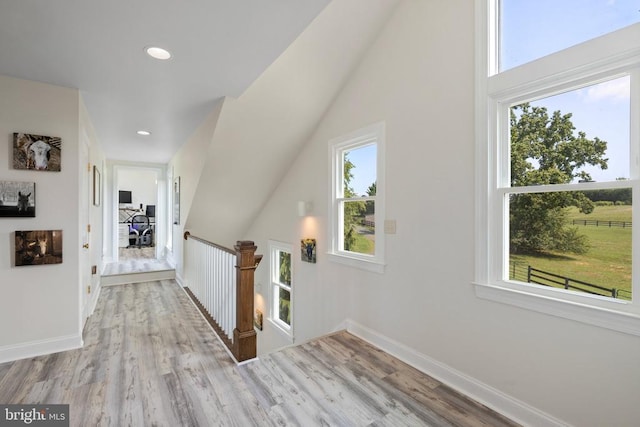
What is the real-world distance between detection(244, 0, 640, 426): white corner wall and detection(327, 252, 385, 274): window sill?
0.07 meters

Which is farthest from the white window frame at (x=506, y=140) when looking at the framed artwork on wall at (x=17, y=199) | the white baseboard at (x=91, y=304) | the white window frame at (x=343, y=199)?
the white baseboard at (x=91, y=304)

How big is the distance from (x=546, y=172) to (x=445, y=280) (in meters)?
0.95

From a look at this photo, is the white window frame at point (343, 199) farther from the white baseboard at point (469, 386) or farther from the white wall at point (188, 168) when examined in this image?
the white wall at point (188, 168)

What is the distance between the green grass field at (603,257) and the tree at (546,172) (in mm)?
40

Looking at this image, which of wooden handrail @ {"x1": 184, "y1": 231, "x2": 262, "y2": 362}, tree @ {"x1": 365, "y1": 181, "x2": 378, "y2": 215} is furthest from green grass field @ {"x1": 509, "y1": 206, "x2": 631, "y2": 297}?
wooden handrail @ {"x1": 184, "y1": 231, "x2": 262, "y2": 362}

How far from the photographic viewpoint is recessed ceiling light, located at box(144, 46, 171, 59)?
7.20 ft

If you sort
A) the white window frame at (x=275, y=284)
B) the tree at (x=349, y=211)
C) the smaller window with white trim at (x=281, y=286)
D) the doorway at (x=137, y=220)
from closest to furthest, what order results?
the tree at (x=349, y=211) → the smaller window with white trim at (x=281, y=286) → the white window frame at (x=275, y=284) → the doorway at (x=137, y=220)

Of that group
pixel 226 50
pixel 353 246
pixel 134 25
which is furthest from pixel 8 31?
pixel 353 246

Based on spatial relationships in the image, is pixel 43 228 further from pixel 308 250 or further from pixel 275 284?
pixel 275 284

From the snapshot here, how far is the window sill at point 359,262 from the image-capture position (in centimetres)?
275

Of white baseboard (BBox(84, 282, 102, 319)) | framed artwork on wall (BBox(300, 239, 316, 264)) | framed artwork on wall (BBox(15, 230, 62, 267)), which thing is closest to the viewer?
framed artwork on wall (BBox(15, 230, 62, 267))

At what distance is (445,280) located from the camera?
2.20m

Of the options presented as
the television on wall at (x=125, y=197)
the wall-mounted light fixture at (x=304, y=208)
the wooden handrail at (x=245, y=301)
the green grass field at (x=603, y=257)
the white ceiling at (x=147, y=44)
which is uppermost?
the white ceiling at (x=147, y=44)

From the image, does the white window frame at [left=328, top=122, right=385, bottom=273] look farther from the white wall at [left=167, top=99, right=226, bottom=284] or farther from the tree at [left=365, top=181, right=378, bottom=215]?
the white wall at [left=167, top=99, right=226, bottom=284]
